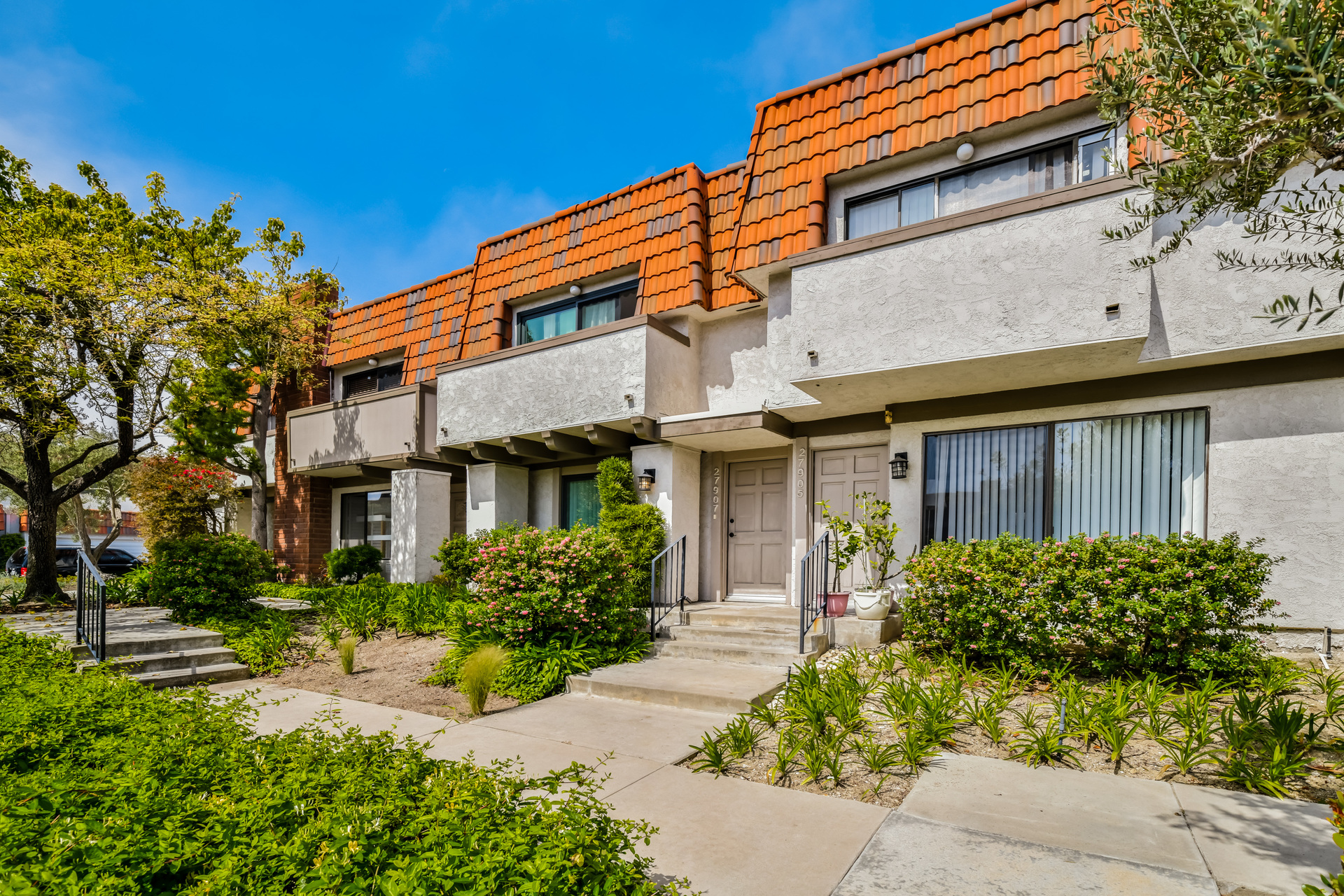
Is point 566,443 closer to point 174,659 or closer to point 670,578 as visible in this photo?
point 670,578

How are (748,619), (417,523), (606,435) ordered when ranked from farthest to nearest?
(417,523)
(606,435)
(748,619)

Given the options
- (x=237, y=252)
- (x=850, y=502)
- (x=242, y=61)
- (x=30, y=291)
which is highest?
(x=242, y=61)

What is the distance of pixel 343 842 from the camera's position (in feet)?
7.60

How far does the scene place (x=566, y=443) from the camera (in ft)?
36.6

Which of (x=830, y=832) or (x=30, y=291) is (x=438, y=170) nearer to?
(x=30, y=291)

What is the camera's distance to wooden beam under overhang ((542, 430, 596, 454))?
35.7ft

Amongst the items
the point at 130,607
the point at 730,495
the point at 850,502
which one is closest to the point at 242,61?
the point at 130,607

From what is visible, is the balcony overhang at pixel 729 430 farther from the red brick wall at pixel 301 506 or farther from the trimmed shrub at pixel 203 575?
the red brick wall at pixel 301 506

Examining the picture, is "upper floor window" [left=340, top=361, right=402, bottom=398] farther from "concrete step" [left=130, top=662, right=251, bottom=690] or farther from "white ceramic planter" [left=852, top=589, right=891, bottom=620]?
"white ceramic planter" [left=852, top=589, right=891, bottom=620]

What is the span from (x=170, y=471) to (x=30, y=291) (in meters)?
9.91

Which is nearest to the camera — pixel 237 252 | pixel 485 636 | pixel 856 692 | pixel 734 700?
pixel 856 692

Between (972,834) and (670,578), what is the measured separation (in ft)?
21.3

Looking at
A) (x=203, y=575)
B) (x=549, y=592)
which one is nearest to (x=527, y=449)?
(x=549, y=592)

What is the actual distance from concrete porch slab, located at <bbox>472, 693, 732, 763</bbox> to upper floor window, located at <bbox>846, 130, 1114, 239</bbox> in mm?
6192
